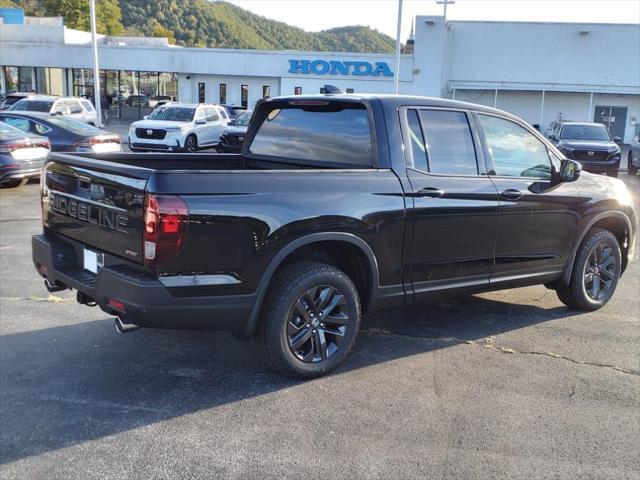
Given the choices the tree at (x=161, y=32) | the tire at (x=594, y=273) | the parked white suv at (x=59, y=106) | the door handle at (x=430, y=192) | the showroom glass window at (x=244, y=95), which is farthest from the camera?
the tree at (x=161, y=32)

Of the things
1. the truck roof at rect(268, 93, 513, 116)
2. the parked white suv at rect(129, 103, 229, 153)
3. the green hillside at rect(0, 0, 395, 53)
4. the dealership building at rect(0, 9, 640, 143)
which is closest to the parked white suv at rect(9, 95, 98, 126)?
the parked white suv at rect(129, 103, 229, 153)

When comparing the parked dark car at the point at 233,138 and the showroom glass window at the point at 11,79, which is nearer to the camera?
the parked dark car at the point at 233,138

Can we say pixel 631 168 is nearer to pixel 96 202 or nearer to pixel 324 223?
pixel 324 223

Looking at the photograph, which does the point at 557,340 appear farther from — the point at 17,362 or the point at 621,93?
the point at 621,93

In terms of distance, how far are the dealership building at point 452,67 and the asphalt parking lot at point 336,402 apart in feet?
112

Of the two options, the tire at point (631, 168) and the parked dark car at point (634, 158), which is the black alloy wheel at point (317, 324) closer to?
the parked dark car at point (634, 158)

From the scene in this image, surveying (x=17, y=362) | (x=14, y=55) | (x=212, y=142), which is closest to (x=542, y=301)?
(x=17, y=362)

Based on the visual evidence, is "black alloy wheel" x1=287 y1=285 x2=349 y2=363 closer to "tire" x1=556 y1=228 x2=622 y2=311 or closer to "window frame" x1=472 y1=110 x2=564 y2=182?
"window frame" x1=472 y1=110 x2=564 y2=182

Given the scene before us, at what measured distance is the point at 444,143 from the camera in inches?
195

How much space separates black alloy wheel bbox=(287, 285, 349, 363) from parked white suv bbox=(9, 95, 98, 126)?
755 inches

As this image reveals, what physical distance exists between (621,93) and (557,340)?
37.1 metres

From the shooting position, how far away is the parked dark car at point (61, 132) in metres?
14.4

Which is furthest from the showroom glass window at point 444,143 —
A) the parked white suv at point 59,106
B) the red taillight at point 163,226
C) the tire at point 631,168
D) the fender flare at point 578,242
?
the parked white suv at point 59,106

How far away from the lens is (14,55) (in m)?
43.0
